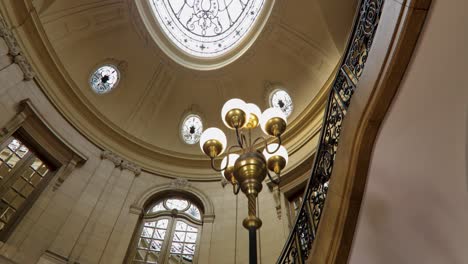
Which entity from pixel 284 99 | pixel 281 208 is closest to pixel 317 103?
pixel 284 99

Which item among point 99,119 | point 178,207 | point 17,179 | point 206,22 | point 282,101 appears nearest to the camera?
point 17,179

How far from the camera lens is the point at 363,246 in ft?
8.65

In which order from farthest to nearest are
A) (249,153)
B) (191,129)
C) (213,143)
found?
1. (191,129)
2. (213,143)
3. (249,153)

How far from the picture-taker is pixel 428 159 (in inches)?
86.6

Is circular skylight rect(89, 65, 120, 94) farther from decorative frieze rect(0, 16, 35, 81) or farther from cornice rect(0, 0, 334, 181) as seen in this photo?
decorative frieze rect(0, 16, 35, 81)

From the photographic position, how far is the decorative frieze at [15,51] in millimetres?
6626

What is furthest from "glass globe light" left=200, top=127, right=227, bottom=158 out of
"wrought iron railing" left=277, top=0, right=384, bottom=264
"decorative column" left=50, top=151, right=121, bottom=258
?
"decorative column" left=50, top=151, right=121, bottom=258

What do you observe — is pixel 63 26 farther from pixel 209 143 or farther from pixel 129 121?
pixel 209 143

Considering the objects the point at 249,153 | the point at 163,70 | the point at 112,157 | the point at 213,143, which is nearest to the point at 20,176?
the point at 112,157

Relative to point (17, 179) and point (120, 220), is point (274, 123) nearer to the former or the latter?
point (120, 220)

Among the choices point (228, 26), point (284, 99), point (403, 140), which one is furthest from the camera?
point (228, 26)

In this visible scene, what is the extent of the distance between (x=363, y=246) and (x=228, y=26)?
1080 centimetres

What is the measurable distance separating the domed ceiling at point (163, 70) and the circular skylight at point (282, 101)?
7.4 inches

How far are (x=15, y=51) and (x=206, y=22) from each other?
7.27 m
